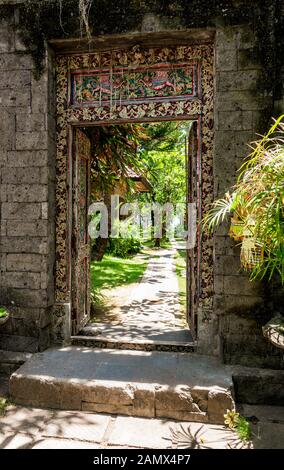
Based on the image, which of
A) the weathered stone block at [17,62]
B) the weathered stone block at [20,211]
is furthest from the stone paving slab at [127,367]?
the weathered stone block at [17,62]

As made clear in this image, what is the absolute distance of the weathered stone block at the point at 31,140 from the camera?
Result: 13.3 feet

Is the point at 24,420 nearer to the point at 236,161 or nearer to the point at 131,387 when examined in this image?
the point at 131,387

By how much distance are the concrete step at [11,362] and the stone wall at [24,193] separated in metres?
0.11

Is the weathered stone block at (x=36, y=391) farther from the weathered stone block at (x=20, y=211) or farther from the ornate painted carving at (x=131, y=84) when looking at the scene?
the ornate painted carving at (x=131, y=84)

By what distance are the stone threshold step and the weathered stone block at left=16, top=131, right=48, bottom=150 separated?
238cm

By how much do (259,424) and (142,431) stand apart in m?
1.09

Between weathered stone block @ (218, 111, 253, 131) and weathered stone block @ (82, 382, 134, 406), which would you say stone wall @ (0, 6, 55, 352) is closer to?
weathered stone block @ (82, 382, 134, 406)

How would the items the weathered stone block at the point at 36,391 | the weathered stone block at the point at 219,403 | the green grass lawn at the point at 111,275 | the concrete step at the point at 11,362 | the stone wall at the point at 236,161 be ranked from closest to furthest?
1. the weathered stone block at the point at 219,403
2. the weathered stone block at the point at 36,391
3. the stone wall at the point at 236,161
4. the concrete step at the point at 11,362
5. the green grass lawn at the point at 111,275

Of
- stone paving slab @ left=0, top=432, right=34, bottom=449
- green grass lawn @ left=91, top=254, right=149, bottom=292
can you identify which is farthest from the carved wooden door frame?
green grass lawn @ left=91, top=254, right=149, bottom=292

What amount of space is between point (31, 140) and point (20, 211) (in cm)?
85

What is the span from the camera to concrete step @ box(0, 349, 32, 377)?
392 centimetres

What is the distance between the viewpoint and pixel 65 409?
3.34 m
